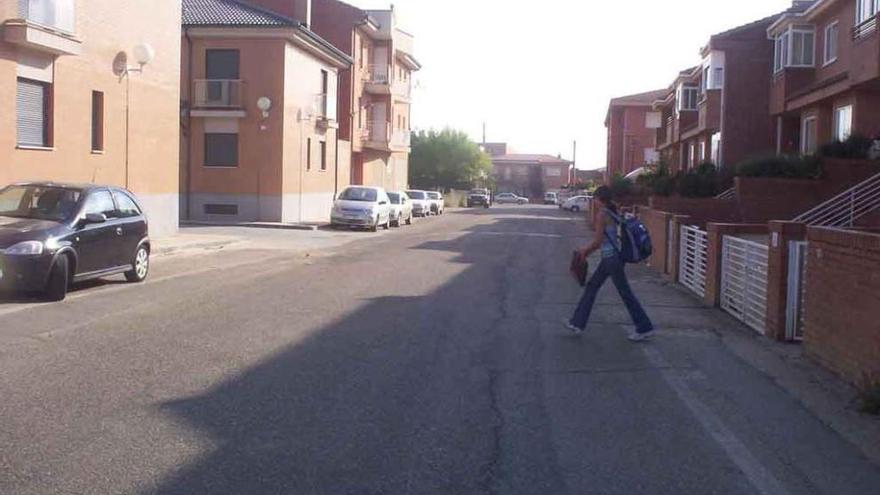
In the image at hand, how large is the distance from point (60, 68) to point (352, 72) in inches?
1191

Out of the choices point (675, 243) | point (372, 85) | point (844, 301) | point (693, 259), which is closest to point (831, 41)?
point (675, 243)

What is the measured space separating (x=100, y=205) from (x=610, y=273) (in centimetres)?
762

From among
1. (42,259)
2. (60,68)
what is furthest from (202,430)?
(60,68)

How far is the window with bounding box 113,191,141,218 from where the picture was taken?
15711mm

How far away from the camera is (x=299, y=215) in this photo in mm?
39812

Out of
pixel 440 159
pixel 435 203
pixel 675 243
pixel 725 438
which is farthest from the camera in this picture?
pixel 440 159

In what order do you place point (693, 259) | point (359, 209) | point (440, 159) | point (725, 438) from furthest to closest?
point (440, 159)
point (359, 209)
point (693, 259)
point (725, 438)

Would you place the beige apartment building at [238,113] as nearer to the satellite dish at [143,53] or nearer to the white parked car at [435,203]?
the satellite dish at [143,53]

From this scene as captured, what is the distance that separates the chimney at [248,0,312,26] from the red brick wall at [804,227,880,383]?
39.4 metres

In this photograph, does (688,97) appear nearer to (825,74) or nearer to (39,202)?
(825,74)

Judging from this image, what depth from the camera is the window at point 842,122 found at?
27184 mm

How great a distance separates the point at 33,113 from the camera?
2045cm

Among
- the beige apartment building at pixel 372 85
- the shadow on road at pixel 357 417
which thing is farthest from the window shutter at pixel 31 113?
the beige apartment building at pixel 372 85

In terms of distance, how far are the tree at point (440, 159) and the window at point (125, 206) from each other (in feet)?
244
